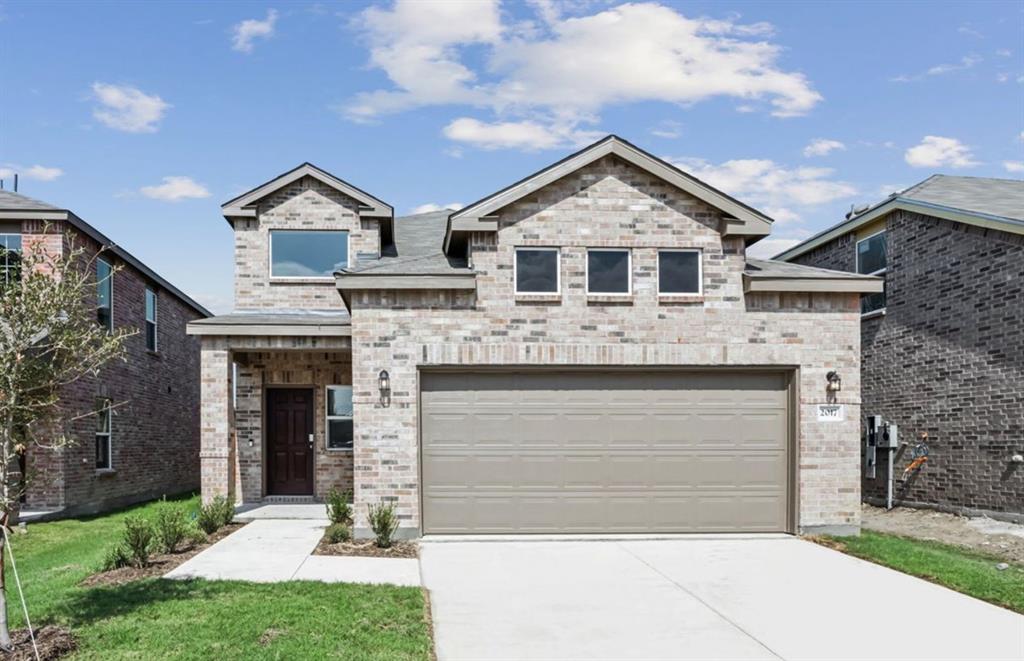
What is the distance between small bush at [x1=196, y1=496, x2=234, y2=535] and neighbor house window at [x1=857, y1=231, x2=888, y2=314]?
42.3 ft

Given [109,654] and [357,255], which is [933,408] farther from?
[109,654]

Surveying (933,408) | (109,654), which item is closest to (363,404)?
(109,654)

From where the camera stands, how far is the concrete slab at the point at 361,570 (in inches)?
374

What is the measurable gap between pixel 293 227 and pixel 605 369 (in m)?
7.44

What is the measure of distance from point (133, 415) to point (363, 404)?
375 inches

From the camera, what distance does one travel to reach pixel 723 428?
1301cm

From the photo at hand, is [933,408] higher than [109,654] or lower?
higher

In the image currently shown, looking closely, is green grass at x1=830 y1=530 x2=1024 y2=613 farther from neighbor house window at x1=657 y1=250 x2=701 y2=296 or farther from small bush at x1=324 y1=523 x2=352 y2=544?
small bush at x1=324 y1=523 x2=352 y2=544

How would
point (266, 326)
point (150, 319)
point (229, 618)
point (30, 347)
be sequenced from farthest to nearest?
point (150, 319)
point (266, 326)
point (229, 618)
point (30, 347)

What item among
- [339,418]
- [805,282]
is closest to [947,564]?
[805,282]

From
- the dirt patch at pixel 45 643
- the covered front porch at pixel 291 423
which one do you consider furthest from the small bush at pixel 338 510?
the dirt patch at pixel 45 643

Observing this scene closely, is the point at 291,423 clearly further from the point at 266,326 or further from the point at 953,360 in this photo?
the point at 953,360

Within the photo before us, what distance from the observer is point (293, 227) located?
16812 mm

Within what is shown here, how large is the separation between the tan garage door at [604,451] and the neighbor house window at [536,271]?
130cm
